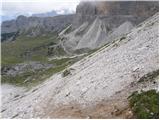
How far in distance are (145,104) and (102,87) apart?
722cm

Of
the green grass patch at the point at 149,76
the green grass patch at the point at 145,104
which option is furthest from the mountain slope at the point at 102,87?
the green grass patch at the point at 145,104

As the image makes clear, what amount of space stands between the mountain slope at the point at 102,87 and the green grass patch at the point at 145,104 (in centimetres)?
73

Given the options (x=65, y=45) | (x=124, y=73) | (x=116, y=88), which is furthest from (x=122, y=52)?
(x=65, y=45)

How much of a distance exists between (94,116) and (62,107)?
4673mm

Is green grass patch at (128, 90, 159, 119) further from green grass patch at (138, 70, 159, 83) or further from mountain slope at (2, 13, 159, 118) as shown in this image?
green grass patch at (138, 70, 159, 83)

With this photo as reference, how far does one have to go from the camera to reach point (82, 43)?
186000 mm

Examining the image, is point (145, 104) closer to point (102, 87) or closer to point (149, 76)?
point (149, 76)

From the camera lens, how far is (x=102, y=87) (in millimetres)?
31781

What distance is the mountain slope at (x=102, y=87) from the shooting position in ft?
91.7

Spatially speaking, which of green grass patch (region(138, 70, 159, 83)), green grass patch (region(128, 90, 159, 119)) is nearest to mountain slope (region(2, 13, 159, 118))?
green grass patch (region(138, 70, 159, 83))

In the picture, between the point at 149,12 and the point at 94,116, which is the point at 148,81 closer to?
the point at 94,116

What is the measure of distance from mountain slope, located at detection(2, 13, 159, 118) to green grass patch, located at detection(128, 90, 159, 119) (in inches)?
28.9

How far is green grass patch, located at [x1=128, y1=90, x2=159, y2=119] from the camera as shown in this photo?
2395cm

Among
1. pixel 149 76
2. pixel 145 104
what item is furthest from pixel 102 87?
pixel 145 104
